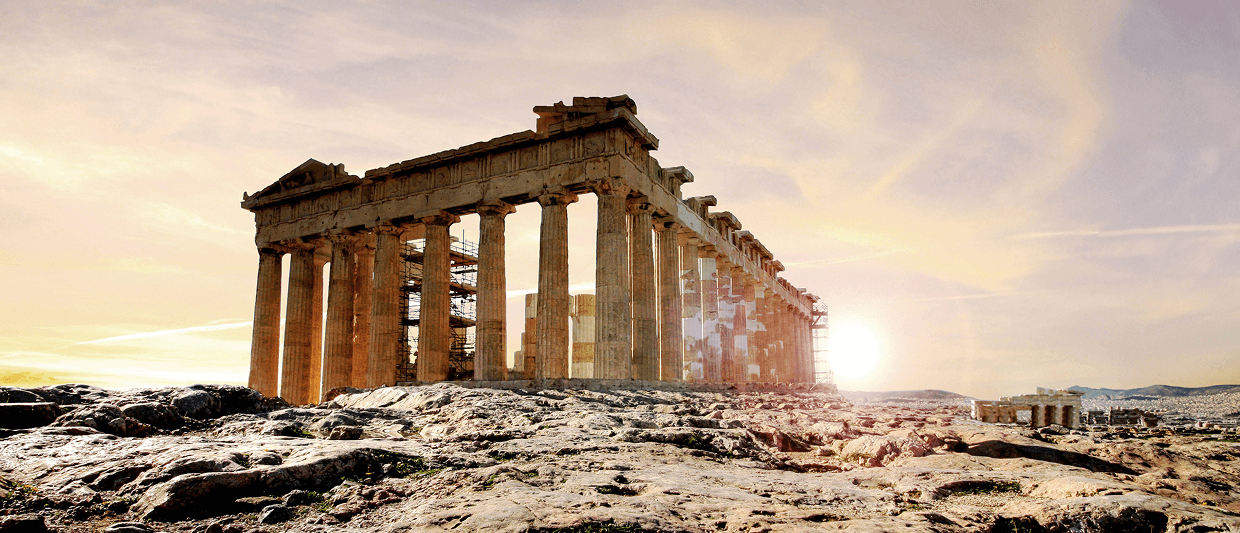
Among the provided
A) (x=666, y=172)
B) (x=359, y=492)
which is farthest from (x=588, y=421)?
(x=666, y=172)

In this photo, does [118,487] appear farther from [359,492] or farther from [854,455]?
[854,455]

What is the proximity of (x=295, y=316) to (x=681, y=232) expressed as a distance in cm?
1742

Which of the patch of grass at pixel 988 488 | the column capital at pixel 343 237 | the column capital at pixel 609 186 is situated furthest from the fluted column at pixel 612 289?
the patch of grass at pixel 988 488

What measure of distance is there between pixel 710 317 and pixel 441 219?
13.0m

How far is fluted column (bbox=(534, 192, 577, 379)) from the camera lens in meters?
24.0

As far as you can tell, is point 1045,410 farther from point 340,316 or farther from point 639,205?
point 340,316

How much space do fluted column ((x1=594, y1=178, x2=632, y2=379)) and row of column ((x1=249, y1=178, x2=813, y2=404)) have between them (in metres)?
0.03

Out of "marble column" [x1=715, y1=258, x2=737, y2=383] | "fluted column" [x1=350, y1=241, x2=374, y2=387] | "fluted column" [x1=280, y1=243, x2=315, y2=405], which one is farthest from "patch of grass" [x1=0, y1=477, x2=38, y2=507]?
"marble column" [x1=715, y1=258, x2=737, y2=383]

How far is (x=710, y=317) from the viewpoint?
33.9 metres

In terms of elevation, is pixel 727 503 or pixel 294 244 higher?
pixel 294 244

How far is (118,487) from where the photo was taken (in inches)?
265

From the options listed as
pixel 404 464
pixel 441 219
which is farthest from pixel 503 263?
pixel 404 464

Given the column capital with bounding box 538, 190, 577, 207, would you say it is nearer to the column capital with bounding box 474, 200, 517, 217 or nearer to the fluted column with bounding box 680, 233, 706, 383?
the column capital with bounding box 474, 200, 517, 217

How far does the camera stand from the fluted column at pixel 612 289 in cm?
2331
